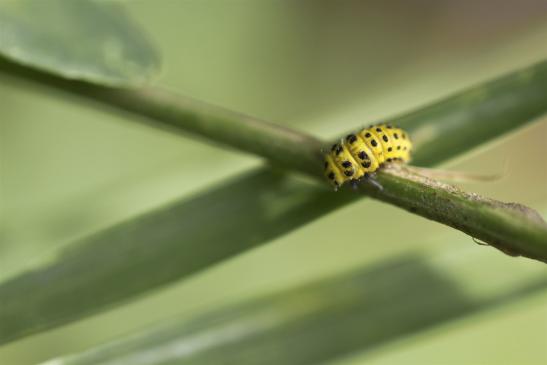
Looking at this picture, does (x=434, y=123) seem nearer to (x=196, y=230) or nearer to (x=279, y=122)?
(x=196, y=230)

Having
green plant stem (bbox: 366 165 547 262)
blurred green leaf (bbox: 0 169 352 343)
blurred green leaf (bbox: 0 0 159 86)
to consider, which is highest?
blurred green leaf (bbox: 0 0 159 86)

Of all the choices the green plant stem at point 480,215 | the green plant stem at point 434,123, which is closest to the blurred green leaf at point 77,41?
the green plant stem at point 434,123

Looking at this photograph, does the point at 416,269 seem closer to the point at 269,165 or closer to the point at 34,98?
the point at 269,165

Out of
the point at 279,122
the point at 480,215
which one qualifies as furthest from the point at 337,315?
the point at 279,122

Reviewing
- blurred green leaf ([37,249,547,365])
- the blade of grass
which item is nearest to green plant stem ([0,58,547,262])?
the blade of grass

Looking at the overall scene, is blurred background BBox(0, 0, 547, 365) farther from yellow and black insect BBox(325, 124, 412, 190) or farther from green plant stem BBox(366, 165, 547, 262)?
green plant stem BBox(366, 165, 547, 262)

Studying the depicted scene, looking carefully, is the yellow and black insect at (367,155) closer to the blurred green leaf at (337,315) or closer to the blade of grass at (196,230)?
the blade of grass at (196,230)
